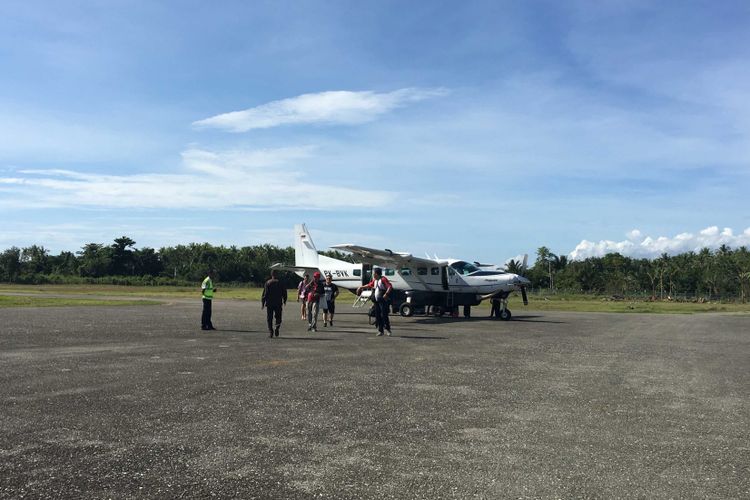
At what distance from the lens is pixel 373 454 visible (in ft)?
17.2

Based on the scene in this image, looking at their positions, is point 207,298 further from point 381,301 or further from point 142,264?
point 142,264

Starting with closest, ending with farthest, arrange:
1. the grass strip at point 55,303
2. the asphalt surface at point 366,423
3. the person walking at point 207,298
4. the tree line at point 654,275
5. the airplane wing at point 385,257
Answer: the asphalt surface at point 366,423
the person walking at point 207,298
the airplane wing at point 385,257
the grass strip at point 55,303
the tree line at point 654,275

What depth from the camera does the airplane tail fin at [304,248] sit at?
1323 inches

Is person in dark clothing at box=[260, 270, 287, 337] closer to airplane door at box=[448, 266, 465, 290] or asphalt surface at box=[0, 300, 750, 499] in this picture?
asphalt surface at box=[0, 300, 750, 499]

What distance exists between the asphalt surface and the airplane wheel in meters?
13.3

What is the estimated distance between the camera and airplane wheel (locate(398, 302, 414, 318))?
86.6 ft

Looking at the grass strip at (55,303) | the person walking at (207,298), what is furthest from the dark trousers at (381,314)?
the grass strip at (55,303)

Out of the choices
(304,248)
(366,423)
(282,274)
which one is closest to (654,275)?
(282,274)

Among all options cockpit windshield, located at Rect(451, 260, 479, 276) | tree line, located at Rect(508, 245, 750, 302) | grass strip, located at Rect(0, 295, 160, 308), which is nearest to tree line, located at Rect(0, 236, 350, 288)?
tree line, located at Rect(508, 245, 750, 302)

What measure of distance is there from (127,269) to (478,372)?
109990 mm

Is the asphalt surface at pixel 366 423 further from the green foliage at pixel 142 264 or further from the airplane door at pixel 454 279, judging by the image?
the green foliage at pixel 142 264

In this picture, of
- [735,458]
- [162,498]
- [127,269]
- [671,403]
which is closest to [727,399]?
[671,403]

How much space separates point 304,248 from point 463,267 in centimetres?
1146

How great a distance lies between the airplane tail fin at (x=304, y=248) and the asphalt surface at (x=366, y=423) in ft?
67.5
